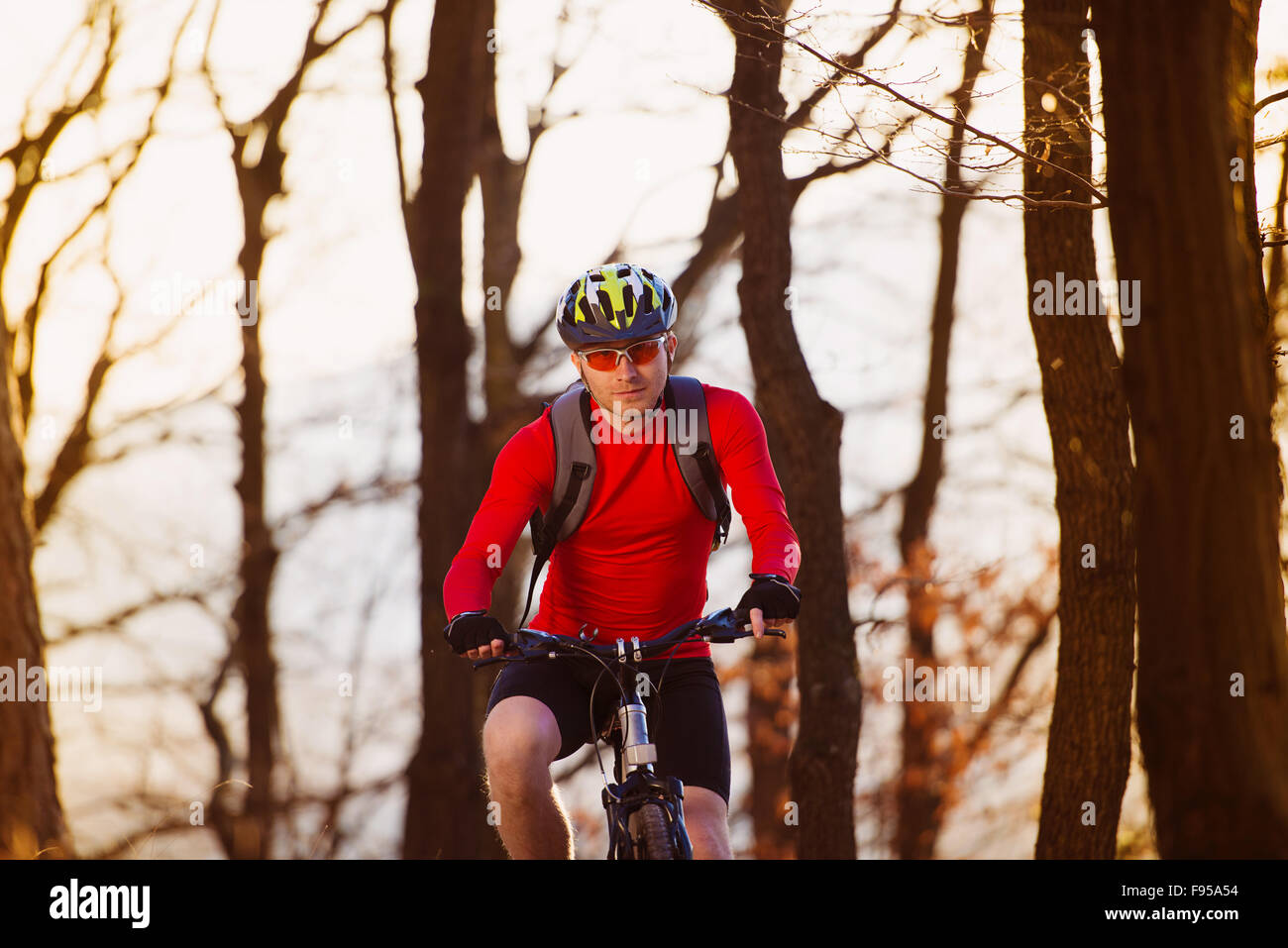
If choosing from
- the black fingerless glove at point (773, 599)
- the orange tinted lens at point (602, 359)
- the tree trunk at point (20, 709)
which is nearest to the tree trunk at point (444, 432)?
the tree trunk at point (20, 709)

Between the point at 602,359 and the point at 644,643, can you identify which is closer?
the point at 644,643

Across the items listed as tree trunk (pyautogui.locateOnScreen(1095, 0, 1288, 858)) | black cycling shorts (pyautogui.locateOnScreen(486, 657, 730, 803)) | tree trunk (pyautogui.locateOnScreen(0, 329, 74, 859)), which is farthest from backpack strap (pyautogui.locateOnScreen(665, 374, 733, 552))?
tree trunk (pyautogui.locateOnScreen(0, 329, 74, 859))

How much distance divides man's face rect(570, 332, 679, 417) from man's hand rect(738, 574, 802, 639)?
836 mm

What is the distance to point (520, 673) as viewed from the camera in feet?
15.0

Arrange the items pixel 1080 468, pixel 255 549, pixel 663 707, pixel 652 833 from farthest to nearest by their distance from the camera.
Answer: pixel 255 549
pixel 1080 468
pixel 663 707
pixel 652 833

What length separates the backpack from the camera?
4.66 metres

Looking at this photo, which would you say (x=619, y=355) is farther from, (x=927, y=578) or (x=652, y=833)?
(x=927, y=578)

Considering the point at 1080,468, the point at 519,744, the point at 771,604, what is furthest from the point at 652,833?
the point at 1080,468

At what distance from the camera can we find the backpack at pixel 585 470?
15.3ft

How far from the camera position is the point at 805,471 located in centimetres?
968

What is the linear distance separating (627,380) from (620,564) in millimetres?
671

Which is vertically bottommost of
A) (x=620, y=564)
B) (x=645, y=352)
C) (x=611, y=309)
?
(x=620, y=564)

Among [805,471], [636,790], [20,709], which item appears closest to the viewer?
[636,790]
